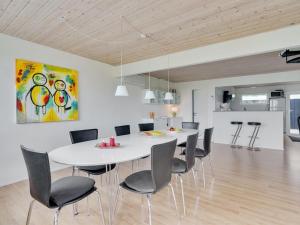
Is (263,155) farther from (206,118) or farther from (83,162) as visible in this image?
(83,162)

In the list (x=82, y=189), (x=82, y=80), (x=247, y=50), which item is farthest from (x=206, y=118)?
(x=82, y=189)

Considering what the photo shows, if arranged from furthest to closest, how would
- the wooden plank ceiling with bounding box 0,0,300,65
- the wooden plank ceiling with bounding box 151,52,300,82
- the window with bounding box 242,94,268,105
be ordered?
the window with bounding box 242,94,268,105 < the wooden plank ceiling with bounding box 151,52,300,82 < the wooden plank ceiling with bounding box 0,0,300,65

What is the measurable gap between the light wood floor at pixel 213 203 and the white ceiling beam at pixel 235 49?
209 centimetres

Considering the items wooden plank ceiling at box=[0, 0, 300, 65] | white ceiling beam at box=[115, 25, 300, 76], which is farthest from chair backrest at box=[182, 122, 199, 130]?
wooden plank ceiling at box=[0, 0, 300, 65]

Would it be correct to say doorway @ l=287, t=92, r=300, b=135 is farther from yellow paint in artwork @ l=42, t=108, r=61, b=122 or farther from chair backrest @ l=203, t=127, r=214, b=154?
yellow paint in artwork @ l=42, t=108, r=61, b=122

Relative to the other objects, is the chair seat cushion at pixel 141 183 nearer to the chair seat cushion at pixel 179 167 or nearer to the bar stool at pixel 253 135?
the chair seat cushion at pixel 179 167

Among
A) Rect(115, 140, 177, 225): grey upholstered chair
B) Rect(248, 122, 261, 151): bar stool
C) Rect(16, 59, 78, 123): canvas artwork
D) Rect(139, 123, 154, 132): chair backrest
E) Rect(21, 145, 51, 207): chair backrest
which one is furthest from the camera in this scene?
Rect(248, 122, 261, 151): bar stool

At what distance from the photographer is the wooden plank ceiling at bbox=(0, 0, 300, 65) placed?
6.77 feet

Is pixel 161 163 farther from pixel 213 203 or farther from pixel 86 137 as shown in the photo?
pixel 86 137

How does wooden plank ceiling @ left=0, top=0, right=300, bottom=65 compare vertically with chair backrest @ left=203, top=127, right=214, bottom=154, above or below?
above

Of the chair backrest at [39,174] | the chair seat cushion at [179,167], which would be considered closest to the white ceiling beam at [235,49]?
the chair seat cushion at [179,167]

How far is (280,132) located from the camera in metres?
5.16

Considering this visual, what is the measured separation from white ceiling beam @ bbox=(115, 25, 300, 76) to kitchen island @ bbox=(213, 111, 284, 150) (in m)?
3.30

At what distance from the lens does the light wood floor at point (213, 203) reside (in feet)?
6.36
